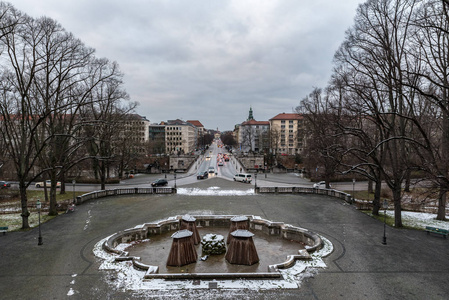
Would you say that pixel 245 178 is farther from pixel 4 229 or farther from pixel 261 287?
pixel 261 287

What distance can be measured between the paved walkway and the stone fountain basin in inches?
45.4

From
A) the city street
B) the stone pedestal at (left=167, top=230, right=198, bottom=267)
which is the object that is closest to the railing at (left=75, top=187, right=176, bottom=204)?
the city street

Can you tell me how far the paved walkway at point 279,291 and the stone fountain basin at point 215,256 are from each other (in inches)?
45.4

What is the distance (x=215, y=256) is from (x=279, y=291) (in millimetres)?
4816

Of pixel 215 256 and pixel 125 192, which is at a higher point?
pixel 125 192

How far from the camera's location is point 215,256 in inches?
573

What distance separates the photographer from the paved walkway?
10406 mm

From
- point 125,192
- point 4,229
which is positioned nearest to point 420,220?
point 125,192

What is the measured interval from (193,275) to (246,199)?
1793 cm

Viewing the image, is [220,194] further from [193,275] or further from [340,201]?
[193,275]

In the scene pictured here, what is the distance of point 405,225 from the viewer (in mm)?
19375

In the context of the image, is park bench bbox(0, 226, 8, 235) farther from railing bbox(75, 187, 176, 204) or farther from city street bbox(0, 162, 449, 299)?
railing bbox(75, 187, 176, 204)

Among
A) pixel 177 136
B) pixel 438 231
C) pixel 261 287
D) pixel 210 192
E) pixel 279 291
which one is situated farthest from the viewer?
pixel 177 136

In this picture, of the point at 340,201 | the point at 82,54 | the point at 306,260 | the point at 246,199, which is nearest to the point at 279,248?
the point at 306,260
